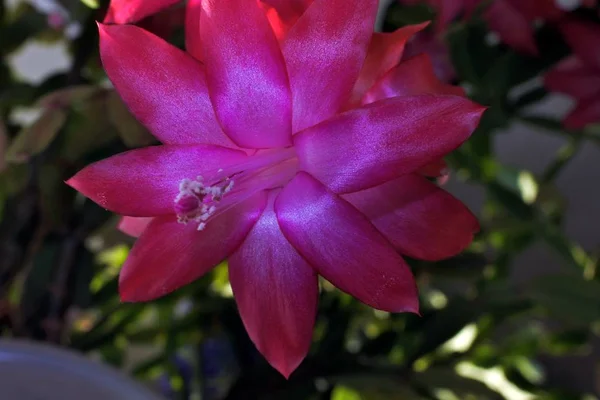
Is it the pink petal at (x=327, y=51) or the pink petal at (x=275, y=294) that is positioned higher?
the pink petal at (x=327, y=51)

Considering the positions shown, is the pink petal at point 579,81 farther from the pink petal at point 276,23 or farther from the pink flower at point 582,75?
the pink petal at point 276,23

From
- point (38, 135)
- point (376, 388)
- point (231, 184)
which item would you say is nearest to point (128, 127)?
point (38, 135)

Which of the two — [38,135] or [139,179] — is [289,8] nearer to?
[139,179]

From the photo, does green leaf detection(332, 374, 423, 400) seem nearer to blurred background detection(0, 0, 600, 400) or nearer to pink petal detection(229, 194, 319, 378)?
blurred background detection(0, 0, 600, 400)

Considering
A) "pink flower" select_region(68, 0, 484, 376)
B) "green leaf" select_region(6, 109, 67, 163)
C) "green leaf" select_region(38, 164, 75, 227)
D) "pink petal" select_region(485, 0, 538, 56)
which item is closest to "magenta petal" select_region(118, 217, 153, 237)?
"pink flower" select_region(68, 0, 484, 376)

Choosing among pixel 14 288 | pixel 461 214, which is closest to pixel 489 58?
pixel 461 214

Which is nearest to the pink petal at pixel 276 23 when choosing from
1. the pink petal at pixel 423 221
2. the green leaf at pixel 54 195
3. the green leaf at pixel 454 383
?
the pink petal at pixel 423 221
